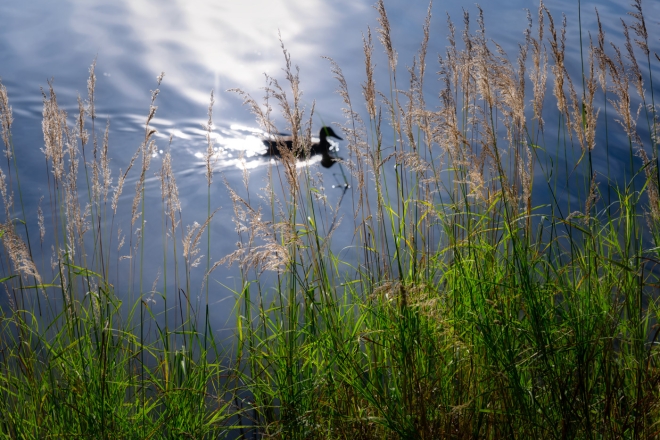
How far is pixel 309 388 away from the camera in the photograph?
204cm

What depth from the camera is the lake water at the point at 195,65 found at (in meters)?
5.61

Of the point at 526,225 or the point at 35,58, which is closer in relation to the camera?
the point at 526,225

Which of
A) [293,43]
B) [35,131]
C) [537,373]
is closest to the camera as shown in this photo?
[537,373]

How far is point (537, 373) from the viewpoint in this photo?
192 centimetres

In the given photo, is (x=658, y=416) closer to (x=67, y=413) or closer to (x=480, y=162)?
(x=480, y=162)

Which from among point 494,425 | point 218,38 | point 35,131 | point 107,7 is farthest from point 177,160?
point 494,425

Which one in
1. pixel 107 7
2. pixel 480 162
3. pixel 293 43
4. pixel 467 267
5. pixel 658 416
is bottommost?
pixel 658 416

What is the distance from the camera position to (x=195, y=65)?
7062 mm

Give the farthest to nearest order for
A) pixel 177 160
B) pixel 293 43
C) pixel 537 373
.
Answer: pixel 293 43
pixel 177 160
pixel 537 373

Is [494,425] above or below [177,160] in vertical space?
below

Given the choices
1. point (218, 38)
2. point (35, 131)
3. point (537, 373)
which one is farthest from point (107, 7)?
point (537, 373)

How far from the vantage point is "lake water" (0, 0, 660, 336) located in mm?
5605

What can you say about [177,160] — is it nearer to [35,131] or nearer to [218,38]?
[35,131]

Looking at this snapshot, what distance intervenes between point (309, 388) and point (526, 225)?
964 millimetres
